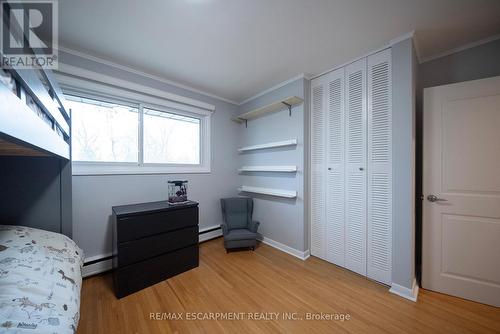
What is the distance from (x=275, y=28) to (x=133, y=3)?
44.2 inches

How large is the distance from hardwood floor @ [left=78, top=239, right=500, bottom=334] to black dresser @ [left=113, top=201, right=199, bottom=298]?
0.12 meters

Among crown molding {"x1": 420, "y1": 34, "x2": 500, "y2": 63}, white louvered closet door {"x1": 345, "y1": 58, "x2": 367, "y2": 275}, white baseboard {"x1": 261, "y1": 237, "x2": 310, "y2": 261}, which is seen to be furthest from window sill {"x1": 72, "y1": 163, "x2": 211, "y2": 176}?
crown molding {"x1": 420, "y1": 34, "x2": 500, "y2": 63}

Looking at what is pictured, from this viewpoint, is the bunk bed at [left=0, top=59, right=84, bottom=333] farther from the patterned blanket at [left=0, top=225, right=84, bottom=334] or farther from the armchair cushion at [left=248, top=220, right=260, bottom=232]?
the armchair cushion at [left=248, top=220, right=260, bottom=232]

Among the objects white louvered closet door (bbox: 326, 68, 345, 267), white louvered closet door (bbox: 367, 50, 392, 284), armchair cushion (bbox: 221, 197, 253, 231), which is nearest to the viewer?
white louvered closet door (bbox: 367, 50, 392, 284)

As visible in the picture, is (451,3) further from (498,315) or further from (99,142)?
(99,142)

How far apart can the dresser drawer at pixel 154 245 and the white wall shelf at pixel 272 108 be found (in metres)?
1.86

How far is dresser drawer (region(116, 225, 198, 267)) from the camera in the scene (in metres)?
1.72

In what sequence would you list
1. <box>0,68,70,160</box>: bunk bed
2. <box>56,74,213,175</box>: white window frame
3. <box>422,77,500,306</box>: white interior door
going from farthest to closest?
<box>56,74,213,175</box>: white window frame, <box>422,77,500,306</box>: white interior door, <box>0,68,70,160</box>: bunk bed

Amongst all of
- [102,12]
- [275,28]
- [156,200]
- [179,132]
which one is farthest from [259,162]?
[102,12]

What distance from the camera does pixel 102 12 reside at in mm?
1436

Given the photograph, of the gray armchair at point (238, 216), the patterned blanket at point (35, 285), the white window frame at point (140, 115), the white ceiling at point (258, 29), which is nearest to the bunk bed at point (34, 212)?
the patterned blanket at point (35, 285)

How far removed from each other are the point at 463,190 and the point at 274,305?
1.96 metres

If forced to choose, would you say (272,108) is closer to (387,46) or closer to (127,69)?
(387,46)

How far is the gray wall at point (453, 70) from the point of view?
169cm
